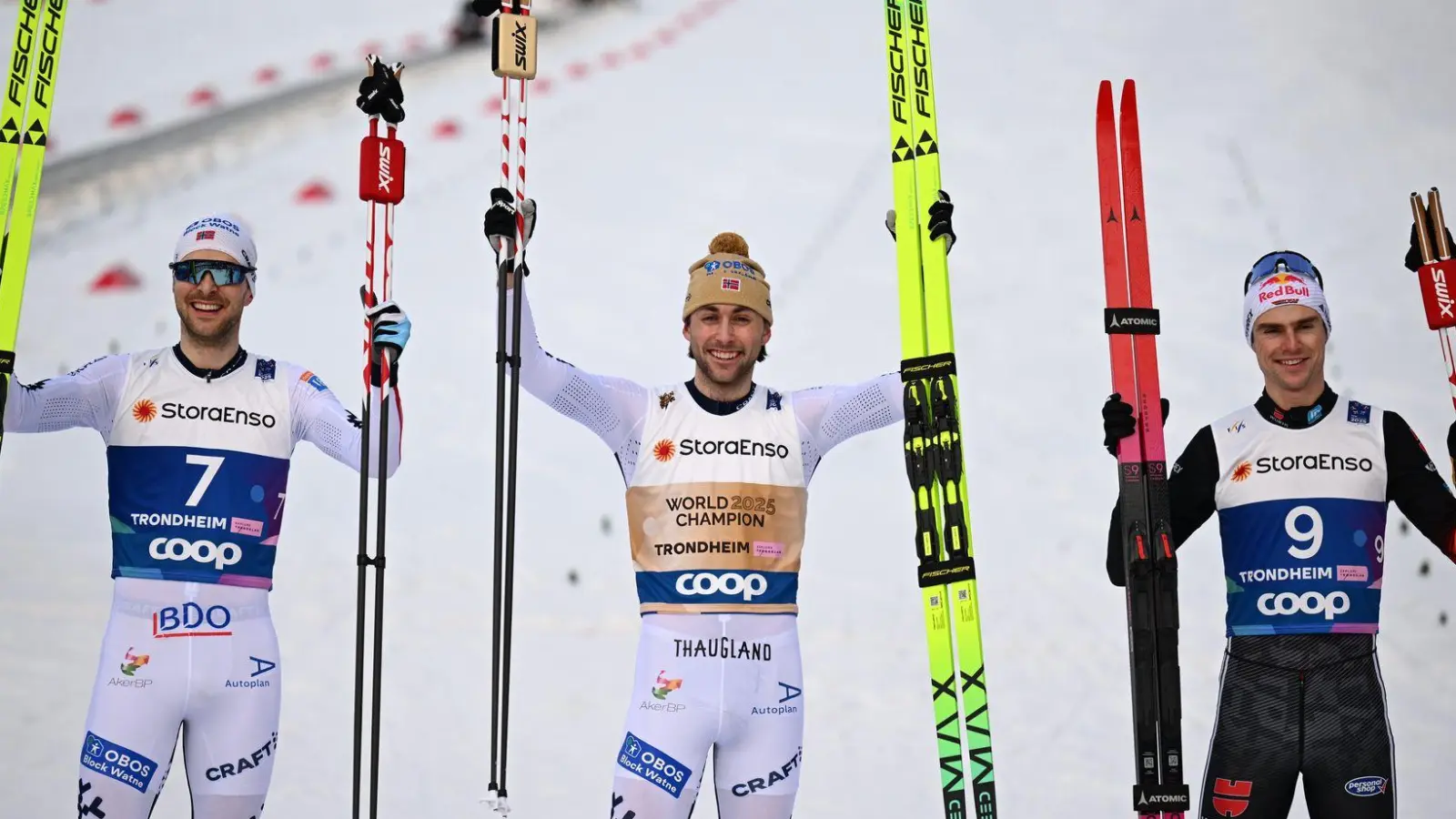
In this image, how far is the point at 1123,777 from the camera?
15.9 feet

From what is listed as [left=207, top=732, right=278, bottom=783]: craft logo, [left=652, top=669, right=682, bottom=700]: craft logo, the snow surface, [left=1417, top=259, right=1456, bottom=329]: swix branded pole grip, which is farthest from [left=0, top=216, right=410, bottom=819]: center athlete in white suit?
[left=1417, top=259, right=1456, bottom=329]: swix branded pole grip

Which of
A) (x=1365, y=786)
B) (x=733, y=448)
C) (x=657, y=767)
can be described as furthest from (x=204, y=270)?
(x=1365, y=786)

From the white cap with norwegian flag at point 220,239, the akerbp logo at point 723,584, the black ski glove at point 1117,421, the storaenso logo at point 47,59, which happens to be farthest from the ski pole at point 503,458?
the black ski glove at point 1117,421

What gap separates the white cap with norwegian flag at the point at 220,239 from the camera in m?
3.70

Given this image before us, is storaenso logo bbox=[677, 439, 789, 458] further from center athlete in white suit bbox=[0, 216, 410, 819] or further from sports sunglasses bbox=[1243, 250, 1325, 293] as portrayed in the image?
sports sunglasses bbox=[1243, 250, 1325, 293]

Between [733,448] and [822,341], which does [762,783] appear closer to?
[733,448]

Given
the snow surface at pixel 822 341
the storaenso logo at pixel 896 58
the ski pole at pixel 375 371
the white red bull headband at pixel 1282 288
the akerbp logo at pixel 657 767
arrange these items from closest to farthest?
1. the akerbp logo at pixel 657 767
2. the ski pole at pixel 375 371
3. the white red bull headband at pixel 1282 288
4. the storaenso logo at pixel 896 58
5. the snow surface at pixel 822 341

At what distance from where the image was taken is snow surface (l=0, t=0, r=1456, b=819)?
15.8ft

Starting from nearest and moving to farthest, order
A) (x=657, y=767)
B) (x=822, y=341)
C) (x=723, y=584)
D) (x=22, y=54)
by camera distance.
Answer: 1. (x=657, y=767)
2. (x=723, y=584)
3. (x=22, y=54)
4. (x=822, y=341)

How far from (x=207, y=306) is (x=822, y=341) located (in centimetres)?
236

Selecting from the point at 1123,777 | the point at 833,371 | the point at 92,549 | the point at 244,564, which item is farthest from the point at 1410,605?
the point at 92,549

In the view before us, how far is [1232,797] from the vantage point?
352 centimetres

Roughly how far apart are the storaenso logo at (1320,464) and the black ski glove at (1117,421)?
0.26 metres

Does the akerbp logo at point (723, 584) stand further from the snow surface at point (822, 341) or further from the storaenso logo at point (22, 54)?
the storaenso logo at point (22, 54)
